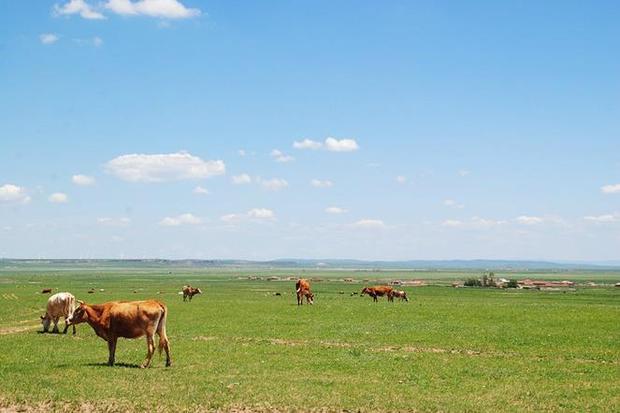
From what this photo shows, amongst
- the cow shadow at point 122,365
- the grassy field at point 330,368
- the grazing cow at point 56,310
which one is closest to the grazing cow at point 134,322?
the cow shadow at point 122,365

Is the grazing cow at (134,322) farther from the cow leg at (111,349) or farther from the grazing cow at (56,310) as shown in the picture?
the grazing cow at (56,310)

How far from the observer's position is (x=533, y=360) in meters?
23.7

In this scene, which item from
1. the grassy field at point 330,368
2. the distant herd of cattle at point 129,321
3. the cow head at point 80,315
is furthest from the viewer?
the cow head at point 80,315

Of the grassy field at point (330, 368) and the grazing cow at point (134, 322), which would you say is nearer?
the grassy field at point (330, 368)

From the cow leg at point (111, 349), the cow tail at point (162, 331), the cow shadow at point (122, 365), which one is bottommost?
the cow shadow at point (122, 365)

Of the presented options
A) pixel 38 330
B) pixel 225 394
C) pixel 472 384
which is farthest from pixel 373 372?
pixel 38 330

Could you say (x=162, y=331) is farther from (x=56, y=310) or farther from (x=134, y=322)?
(x=56, y=310)

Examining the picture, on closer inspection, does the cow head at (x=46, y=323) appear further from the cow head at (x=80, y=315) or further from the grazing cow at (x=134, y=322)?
the grazing cow at (x=134, y=322)

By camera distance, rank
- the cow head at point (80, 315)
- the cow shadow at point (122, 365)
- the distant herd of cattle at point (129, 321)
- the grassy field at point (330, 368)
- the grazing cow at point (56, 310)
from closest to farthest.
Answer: the grassy field at point (330, 368)
the cow shadow at point (122, 365)
the distant herd of cattle at point (129, 321)
the cow head at point (80, 315)
the grazing cow at point (56, 310)

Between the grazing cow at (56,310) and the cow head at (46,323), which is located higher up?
the grazing cow at (56,310)

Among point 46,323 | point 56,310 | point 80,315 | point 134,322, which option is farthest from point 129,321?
point 46,323

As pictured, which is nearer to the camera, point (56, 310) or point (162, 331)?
point (162, 331)

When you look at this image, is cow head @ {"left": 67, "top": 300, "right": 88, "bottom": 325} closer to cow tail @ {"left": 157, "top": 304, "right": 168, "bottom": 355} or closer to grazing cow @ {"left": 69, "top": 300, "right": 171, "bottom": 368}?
grazing cow @ {"left": 69, "top": 300, "right": 171, "bottom": 368}

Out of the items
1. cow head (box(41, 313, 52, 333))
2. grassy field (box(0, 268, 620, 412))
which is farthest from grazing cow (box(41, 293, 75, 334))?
grassy field (box(0, 268, 620, 412))
